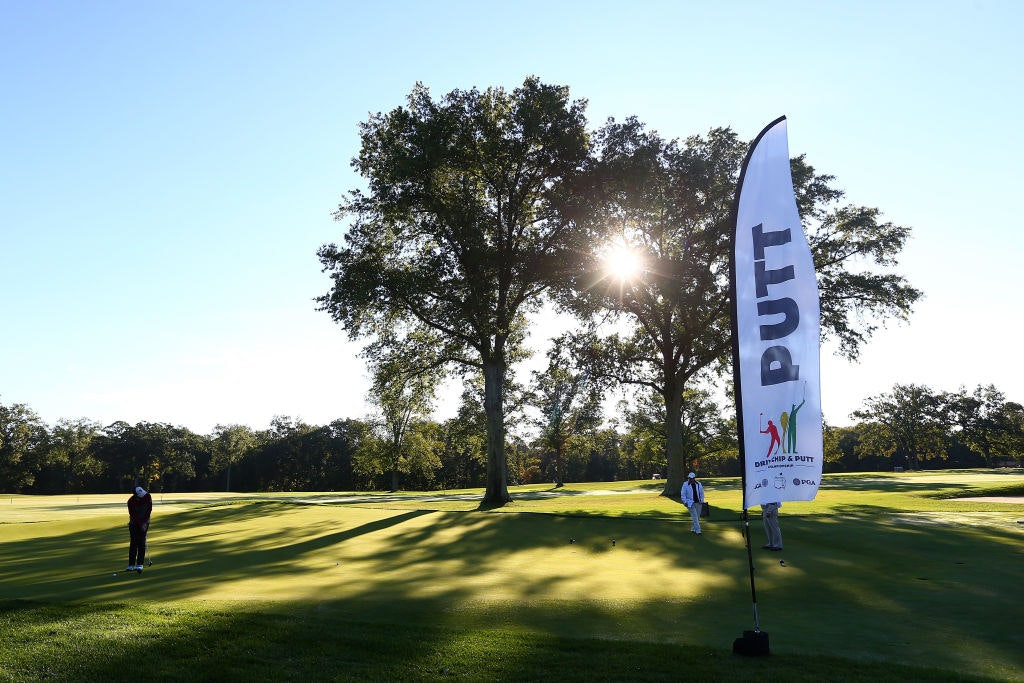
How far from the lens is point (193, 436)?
120 metres

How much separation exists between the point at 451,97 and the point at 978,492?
136ft

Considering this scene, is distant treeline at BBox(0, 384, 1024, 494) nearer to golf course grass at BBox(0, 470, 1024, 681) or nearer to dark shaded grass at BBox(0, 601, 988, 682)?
golf course grass at BBox(0, 470, 1024, 681)

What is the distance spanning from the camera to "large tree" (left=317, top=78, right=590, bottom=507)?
32.8 meters

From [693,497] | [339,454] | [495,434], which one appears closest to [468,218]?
[495,434]

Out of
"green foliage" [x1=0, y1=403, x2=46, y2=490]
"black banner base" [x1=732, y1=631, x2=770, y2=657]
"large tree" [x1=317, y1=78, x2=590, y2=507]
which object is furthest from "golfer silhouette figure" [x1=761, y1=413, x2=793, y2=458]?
"green foliage" [x1=0, y1=403, x2=46, y2=490]

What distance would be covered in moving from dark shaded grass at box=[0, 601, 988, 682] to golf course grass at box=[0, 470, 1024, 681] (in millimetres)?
36

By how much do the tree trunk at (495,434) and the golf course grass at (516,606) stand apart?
46.8ft

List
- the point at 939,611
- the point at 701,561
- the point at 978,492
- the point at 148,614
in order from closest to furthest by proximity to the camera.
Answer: the point at 148,614 → the point at 939,611 → the point at 701,561 → the point at 978,492

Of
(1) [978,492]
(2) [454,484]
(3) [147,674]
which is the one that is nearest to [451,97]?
(3) [147,674]

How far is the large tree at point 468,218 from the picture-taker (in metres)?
32.8

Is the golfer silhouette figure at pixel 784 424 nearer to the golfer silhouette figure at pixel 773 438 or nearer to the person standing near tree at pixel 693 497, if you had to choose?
the golfer silhouette figure at pixel 773 438

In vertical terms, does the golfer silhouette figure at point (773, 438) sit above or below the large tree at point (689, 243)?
below

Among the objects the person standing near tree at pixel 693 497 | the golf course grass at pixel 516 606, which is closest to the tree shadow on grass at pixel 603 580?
the golf course grass at pixel 516 606

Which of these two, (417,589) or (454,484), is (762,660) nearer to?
(417,589)
